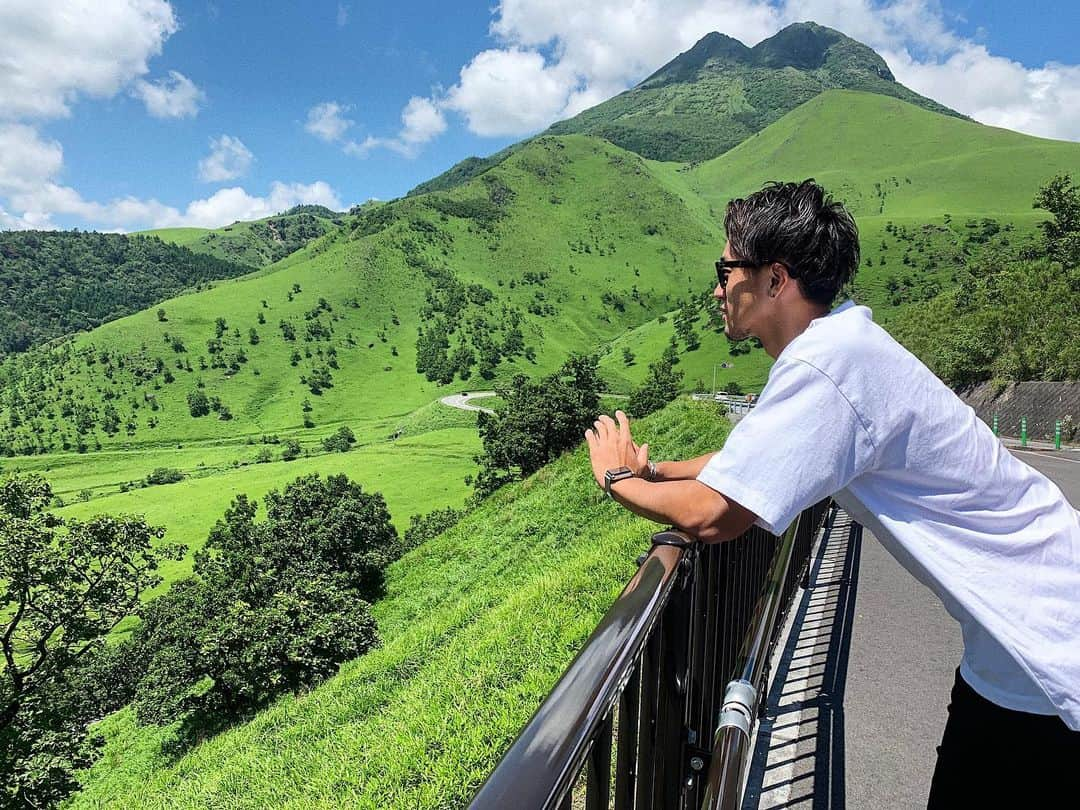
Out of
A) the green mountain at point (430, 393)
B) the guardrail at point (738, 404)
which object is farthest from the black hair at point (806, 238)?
the green mountain at point (430, 393)

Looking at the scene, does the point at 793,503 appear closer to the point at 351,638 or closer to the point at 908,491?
the point at 908,491

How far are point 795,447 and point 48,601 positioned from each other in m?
22.9

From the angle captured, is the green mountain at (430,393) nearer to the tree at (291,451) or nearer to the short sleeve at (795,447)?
the tree at (291,451)

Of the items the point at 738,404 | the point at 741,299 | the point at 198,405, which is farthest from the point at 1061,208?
the point at 198,405

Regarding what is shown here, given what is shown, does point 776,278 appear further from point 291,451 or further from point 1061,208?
point 291,451

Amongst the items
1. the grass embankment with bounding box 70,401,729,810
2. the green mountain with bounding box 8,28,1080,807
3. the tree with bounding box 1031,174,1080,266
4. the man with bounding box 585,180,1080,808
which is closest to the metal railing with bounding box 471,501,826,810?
the man with bounding box 585,180,1080,808

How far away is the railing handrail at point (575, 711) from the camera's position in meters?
0.85

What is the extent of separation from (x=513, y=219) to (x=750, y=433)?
7756 inches

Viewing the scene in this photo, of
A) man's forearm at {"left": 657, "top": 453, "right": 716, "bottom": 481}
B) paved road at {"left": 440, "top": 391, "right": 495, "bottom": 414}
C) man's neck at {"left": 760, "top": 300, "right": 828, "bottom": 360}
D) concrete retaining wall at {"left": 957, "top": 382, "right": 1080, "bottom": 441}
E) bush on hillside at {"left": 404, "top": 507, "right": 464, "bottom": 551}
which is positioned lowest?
bush on hillside at {"left": 404, "top": 507, "right": 464, "bottom": 551}

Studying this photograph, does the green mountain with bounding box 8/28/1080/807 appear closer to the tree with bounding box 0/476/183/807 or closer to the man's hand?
the tree with bounding box 0/476/183/807

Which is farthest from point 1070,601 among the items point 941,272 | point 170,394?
point 170,394

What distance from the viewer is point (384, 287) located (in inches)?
6097

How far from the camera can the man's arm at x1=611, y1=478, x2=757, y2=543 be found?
1575mm

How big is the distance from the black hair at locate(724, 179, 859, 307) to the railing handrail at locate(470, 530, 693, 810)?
35.9 inches
